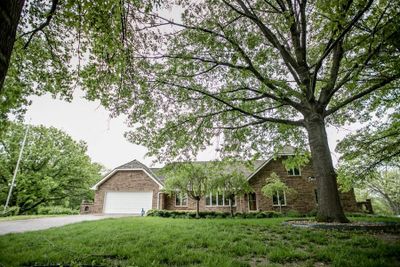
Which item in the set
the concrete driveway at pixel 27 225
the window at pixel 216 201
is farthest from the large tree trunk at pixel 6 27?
the window at pixel 216 201

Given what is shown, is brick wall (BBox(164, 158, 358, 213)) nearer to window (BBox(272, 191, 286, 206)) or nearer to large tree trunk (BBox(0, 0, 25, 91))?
window (BBox(272, 191, 286, 206))

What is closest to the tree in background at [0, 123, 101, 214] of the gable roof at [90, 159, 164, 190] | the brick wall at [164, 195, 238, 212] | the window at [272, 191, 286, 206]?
the gable roof at [90, 159, 164, 190]

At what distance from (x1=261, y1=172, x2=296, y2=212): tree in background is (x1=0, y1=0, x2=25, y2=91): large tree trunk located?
59.3 ft

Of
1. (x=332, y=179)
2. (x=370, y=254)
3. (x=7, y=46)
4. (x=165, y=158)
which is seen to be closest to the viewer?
(x=7, y=46)

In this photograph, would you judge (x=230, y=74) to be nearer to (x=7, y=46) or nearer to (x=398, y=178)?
(x=7, y=46)

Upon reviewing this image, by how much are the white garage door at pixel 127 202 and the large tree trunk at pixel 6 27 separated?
22.1m

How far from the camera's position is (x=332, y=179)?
7027 millimetres

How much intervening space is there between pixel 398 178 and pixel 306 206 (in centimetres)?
2192

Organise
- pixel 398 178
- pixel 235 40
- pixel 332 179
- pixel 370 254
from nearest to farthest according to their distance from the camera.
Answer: pixel 370 254, pixel 332 179, pixel 235 40, pixel 398 178

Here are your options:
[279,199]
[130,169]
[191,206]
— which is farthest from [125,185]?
[279,199]

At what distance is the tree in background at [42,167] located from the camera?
23.6 metres

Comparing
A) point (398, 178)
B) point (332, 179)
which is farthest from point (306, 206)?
point (398, 178)

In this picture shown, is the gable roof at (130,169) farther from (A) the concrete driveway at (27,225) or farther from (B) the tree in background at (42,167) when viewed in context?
(A) the concrete driveway at (27,225)

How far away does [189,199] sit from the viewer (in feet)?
73.3
